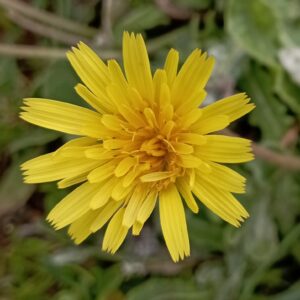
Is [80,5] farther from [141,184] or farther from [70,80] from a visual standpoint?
[141,184]

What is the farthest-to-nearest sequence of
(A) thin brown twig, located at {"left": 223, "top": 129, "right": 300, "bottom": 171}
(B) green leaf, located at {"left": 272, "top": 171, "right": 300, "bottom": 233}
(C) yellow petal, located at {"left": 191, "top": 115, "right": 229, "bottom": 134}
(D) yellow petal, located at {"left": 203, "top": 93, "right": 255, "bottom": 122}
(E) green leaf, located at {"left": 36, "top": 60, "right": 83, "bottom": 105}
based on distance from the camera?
(E) green leaf, located at {"left": 36, "top": 60, "right": 83, "bottom": 105}, (B) green leaf, located at {"left": 272, "top": 171, "right": 300, "bottom": 233}, (A) thin brown twig, located at {"left": 223, "top": 129, "right": 300, "bottom": 171}, (D) yellow petal, located at {"left": 203, "top": 93, "right": 255, "bottom": 122}, (C) yellow petal, located at {"left": 191, "top": 115, "right": 229, "bottom": 134}

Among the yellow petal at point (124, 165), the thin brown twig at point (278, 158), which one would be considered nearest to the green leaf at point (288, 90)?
the thin brown twig at point (278, 158)

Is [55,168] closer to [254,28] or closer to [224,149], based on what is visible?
[224,149]

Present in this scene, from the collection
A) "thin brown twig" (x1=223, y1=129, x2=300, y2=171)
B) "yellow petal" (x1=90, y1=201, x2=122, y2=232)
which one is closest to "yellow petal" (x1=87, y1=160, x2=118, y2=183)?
"yellow petal" (x1=90, y1=201, x2=122, y2=232)

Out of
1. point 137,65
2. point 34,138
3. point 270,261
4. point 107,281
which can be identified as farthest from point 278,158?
point 34,138

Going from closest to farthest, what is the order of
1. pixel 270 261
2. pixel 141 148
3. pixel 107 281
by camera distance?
pixel 141 148 < pixel 270 261 < pixel 107 281

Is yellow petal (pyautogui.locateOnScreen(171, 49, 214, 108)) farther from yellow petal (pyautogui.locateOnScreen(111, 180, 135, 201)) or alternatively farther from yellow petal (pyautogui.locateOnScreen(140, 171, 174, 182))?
yellow petal (pyautogui.locateOnScreen(111, 180, 135, 201))

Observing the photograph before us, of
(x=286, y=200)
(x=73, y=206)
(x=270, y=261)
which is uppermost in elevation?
(x=73, y=206)
